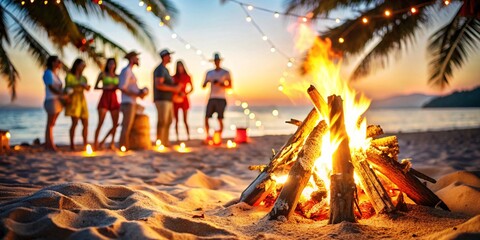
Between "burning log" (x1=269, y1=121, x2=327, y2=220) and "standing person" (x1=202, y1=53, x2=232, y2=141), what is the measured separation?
18.1 ft

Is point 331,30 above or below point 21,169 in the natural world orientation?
above

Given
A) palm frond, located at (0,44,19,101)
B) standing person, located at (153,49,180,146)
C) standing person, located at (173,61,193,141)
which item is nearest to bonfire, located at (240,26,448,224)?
standing person, located at (153,49,180,146)

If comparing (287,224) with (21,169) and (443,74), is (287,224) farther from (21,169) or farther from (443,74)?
(443,74)

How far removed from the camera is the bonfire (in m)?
2.63

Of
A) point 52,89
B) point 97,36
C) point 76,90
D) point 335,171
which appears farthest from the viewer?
point 97,36

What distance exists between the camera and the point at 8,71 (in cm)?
976

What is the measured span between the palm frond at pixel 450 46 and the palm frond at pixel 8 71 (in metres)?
11.0

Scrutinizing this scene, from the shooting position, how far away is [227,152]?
24.6 ft

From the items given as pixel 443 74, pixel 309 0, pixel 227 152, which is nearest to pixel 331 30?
pixel 309 0

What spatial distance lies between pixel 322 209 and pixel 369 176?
440mm

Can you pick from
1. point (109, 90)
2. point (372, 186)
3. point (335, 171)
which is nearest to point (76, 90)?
point (109, 90)

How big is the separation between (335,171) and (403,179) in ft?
2.20

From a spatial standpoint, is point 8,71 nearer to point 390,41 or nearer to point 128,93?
point 128,93

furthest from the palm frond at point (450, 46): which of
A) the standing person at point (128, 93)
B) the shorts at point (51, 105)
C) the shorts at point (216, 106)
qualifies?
the shorts at point (51, 105)
